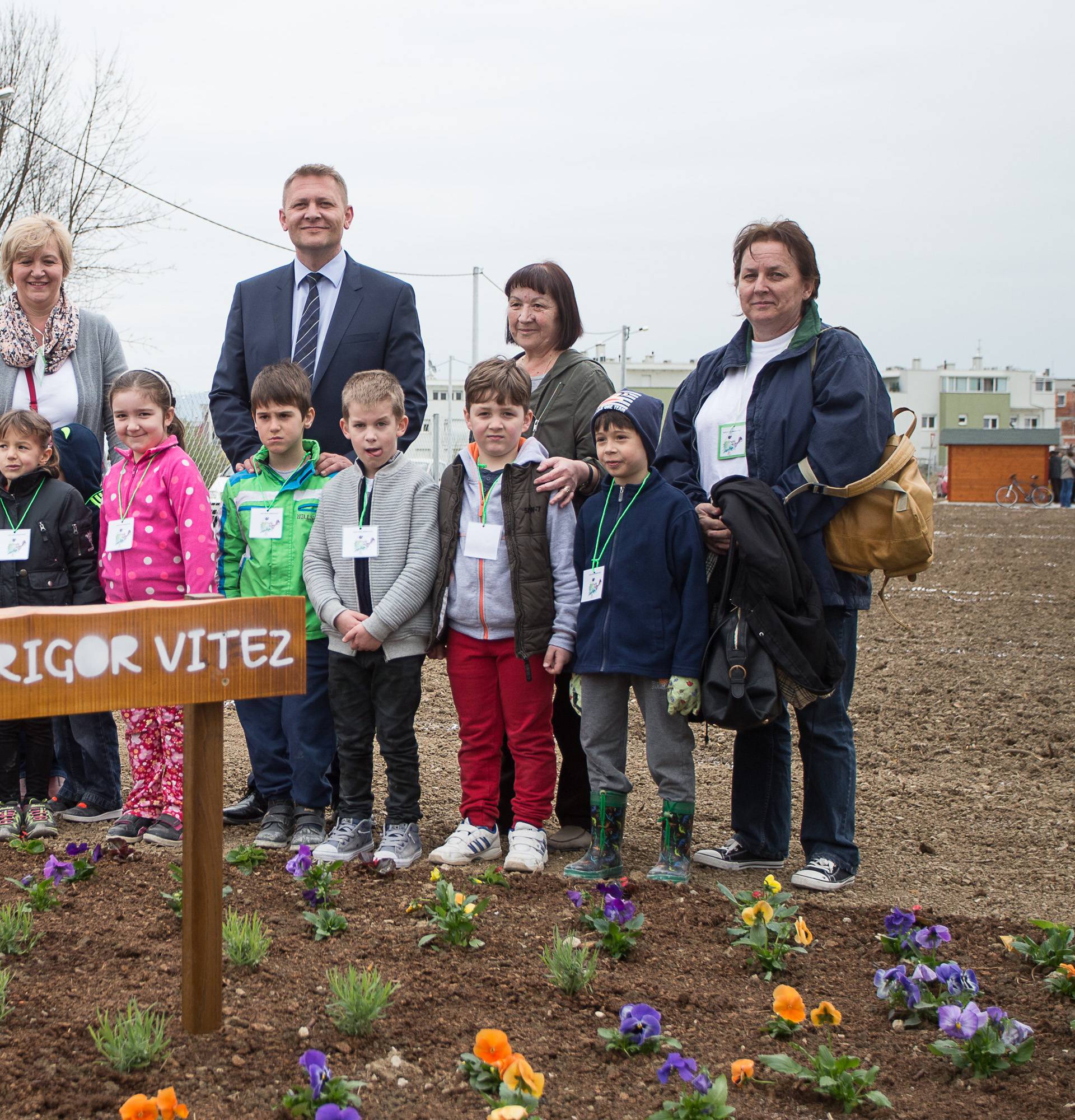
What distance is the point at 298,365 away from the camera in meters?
4.60

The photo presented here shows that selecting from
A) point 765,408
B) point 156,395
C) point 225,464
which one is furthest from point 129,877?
point 225,464

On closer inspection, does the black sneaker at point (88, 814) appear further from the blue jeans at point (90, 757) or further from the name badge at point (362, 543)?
the name badge at point (362, 543)

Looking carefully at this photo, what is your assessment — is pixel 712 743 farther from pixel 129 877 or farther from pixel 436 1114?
pixel 436 1114

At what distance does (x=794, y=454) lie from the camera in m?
4.08

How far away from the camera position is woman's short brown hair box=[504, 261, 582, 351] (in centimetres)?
444

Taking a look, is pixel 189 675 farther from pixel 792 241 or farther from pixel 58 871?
pixel 792 241

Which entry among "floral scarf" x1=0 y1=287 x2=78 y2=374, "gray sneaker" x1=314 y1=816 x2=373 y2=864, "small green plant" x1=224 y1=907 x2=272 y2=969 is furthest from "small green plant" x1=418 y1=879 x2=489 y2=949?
"floral scarf" x1=0 y1=287 x2=78 y2=374

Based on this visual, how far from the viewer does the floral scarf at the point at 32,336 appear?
4914mm

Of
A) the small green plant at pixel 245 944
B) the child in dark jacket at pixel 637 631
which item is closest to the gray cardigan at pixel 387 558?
the child in dark jacket at pixel 637 631

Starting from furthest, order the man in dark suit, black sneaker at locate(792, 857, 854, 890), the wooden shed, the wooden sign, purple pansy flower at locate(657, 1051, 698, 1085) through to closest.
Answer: the wooden shed
the man in dark suit
black sneaker at locate(792, 857, 854, 890)
purple pansy flower at locate(657, 1051, 698, 1085)
the wooden sign

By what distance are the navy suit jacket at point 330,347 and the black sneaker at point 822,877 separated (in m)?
2.19

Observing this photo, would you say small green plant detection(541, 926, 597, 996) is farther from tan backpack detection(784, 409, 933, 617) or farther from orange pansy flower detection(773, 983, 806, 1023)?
tan backpack detection(784, 409, 933, 617)

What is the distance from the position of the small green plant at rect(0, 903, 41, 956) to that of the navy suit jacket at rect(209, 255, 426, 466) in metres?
2.03

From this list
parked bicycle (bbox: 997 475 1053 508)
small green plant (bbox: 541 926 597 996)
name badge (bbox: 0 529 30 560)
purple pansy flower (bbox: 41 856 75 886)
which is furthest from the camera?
parked bicycle (bbox: 997 475 1053 508)
